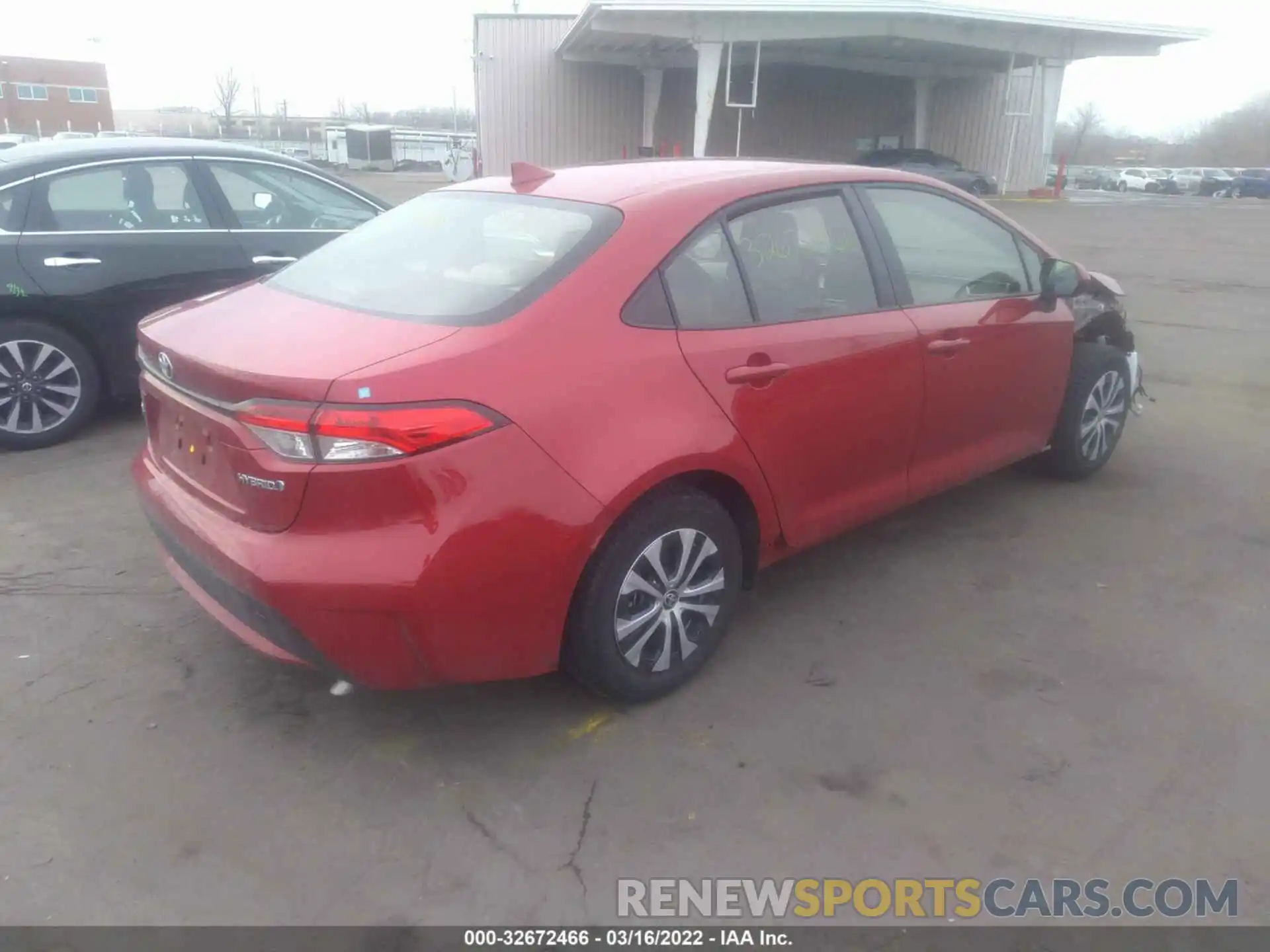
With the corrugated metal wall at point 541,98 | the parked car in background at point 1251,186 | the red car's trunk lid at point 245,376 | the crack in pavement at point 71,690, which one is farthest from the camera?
the parked car in background at point 1251,186

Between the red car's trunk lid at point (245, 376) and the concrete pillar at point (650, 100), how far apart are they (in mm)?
27570

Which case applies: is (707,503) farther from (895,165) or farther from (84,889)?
(895,165)

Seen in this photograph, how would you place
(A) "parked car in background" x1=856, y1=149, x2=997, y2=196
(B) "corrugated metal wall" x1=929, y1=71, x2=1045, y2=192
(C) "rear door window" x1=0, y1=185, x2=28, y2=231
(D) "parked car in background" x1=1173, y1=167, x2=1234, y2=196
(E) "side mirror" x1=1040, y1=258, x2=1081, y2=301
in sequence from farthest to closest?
(D) "parked car in background" x1=1173, y1=167, x2=1234, y2=196 < (B) "corrugated metal wall" x1=929, y1=71, x2=1045, y2=192 < (A) "parked car in background" x1=856, y1=149, x2=997, y2=196 < (C) "rear door window" x1=0, y1=185, x2=28, y2=231 < (E) "side mirror" x1=1040, y1=258, x2=1081, y2=301

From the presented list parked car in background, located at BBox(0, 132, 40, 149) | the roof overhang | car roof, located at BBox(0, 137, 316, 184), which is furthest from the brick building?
car roof, located at BBox(0, 137, 316, 184)

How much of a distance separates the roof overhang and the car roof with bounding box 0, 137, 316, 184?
681 inches

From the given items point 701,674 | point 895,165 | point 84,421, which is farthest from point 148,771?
point 895,165

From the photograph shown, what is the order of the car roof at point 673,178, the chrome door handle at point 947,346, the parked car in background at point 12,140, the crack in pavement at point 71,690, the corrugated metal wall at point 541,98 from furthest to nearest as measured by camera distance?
the corrugated metal wall at point 541,98 < the parked car in background at point 12,140 < the chrome door handle at point 947,346 < the car roof at point 673,178 < the crack in pavement at point 71,690

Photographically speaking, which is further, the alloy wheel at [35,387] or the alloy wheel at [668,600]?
the alloy wheel at [35,387]

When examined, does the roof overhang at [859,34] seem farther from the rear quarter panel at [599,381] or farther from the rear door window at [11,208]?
the rear quarter panel at [599,381]

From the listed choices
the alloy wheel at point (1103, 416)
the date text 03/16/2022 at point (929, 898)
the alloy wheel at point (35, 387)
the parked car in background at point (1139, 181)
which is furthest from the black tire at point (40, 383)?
the parked car in background at point (1139, 181)

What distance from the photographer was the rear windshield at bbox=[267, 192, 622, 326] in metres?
2.89

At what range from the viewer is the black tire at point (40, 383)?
206 inches

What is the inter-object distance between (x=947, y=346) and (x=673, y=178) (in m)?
1.30
